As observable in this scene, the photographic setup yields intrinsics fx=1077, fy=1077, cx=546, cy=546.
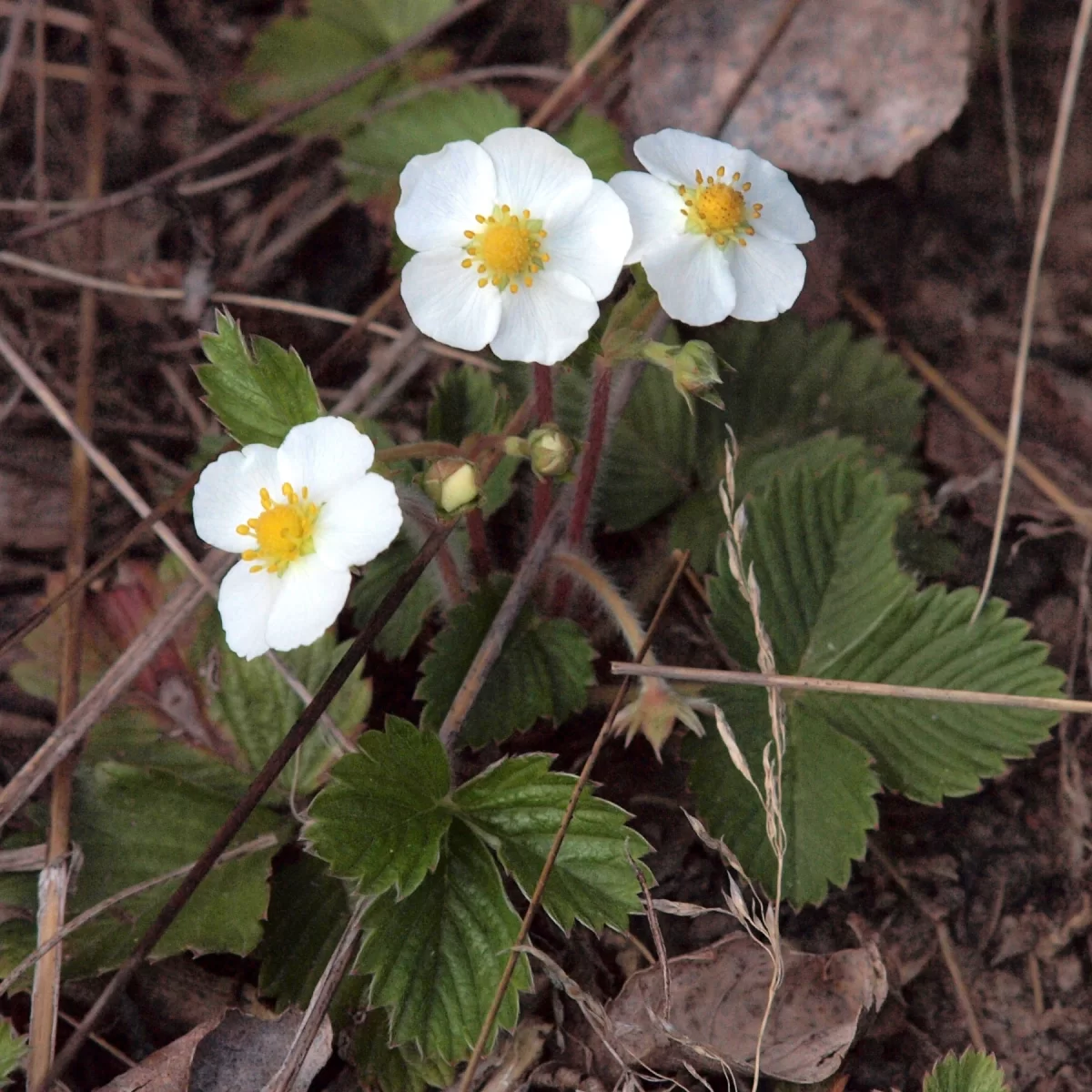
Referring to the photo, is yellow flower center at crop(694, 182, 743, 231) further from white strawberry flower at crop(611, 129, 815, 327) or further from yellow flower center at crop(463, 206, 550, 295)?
yellow flower center at crop(463, 206, 550, 295)

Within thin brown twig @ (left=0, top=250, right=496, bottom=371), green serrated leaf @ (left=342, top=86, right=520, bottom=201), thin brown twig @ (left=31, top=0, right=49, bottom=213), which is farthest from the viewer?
thin brown twig @ (left=31, top=0, right=49, bottom=213)

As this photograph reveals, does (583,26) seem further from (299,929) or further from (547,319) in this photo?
(299,929)

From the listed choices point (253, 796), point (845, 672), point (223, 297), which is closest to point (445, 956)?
point (253, 796)

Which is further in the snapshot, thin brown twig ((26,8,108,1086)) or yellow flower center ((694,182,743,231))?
thin brown twig ((26,8,108,1086))

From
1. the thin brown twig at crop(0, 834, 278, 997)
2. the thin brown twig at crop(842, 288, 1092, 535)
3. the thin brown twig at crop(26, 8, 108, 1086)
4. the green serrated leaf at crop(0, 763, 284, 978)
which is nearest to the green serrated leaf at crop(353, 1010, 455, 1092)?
the green serrated leaf at crop(0, 763, 284, 978)

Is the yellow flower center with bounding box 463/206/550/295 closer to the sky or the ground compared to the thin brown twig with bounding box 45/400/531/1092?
closer to the sky

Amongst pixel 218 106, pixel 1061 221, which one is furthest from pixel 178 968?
pixel 1061 221

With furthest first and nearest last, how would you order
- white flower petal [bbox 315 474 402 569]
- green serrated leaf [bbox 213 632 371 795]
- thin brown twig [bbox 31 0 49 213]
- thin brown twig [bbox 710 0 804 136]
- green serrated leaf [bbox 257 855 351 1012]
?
thin brown twig [bbox 31 0 49 213]
thin brown twig [bbox 710 0 804 136]
green serrated leaf [bbox 213 632 371 795]
green serrated leaf [bbox 257 855 351 1012]
white flower petal [bbox 315 474 402 569]
